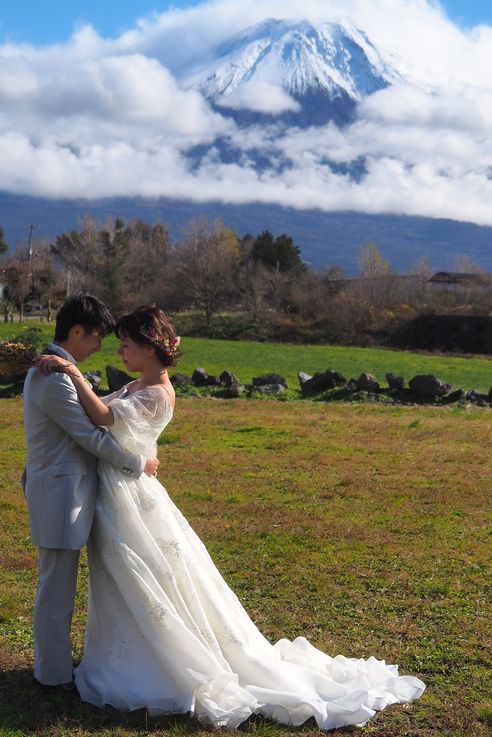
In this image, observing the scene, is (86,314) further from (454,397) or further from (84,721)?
(454,397)

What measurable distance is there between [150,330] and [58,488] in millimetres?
1168

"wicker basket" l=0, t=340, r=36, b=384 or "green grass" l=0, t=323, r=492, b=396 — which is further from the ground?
"wicker basket" l=0, t=340, r=36, b=384

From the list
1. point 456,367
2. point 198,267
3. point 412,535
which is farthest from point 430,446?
point 198,267

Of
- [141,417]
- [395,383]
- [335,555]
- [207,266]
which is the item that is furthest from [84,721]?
[207,266]

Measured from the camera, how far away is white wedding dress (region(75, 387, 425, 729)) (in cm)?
540

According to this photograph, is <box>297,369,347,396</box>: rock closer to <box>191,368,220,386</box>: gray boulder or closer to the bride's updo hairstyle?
<box>191,368,220,386</box>: gray boulder

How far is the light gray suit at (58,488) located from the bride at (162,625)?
0.10m

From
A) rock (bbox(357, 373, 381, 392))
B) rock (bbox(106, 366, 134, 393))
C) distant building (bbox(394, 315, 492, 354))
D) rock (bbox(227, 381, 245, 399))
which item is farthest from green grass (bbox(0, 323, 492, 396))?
distant building (bbox(394, 315, 492, 354))

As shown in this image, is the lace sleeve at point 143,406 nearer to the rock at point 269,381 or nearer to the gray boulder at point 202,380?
the gray boulder at point 202,380

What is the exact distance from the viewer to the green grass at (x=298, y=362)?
120 feet

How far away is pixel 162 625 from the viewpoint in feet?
17.9

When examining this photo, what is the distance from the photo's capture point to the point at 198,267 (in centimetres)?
8925

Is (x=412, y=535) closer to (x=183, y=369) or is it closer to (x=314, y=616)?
(x=314, y=616)

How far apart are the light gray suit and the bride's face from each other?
484mm
